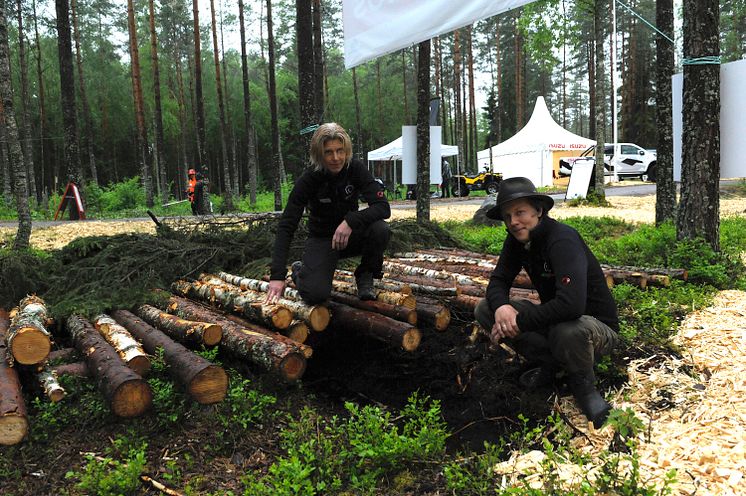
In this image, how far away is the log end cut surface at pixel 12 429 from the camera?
2670mm

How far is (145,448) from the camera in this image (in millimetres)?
2793

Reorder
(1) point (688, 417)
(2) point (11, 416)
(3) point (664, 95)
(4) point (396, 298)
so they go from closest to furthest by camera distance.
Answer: (2) point (11, 416), (1) point (688, 417), (4) point (396, 298), (3) point (664, 95)

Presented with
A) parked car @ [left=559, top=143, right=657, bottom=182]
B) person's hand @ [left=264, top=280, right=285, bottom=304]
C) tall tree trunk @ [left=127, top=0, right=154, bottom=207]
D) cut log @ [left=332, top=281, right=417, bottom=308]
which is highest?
tall tree trunk @ [left=127, top=0, right=154, bottom=207]

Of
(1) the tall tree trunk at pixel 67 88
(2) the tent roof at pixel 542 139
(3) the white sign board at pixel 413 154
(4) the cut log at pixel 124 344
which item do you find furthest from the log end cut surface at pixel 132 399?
(2) the tent roof at pixel 542 139

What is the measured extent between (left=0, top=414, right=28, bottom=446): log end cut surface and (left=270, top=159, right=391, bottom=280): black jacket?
1756mm

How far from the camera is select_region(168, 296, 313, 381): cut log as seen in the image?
3.30 m

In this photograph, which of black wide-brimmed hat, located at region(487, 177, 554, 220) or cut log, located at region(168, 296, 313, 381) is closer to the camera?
black wide-brimmed hat, located at region(487, 177, 554, 220)

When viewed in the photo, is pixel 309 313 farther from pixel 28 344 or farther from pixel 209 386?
pixel 28 344

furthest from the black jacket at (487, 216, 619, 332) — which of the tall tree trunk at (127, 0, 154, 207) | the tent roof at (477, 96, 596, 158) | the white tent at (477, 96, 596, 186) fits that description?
the tent roof at (477, 96, 596, 158)

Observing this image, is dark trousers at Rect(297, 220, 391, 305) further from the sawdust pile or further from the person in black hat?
the sawdust pile

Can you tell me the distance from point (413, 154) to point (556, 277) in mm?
6322

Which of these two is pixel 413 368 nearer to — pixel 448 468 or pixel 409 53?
pixel 448 468

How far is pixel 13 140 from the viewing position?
8211mm

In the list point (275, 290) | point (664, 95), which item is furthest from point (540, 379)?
point (664, 95)
